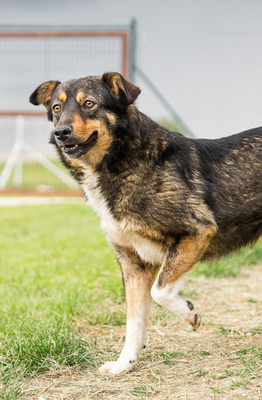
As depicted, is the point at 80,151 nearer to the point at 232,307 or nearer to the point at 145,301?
the point at 145,301

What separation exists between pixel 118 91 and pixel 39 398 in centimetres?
189

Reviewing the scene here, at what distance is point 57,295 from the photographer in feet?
13.7

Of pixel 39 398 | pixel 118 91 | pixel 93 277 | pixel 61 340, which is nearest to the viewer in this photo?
pixel 39 398

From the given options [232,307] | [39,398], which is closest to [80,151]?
[39,398]

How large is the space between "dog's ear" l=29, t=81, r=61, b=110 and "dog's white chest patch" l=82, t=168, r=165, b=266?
692 mm

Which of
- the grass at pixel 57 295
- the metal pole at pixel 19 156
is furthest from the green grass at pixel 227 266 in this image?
the metal pole at pixel 19 156

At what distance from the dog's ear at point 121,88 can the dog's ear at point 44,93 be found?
484mm

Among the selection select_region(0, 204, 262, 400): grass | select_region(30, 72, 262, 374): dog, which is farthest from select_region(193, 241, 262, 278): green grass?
select_region(30, 72, 262, 374): dog

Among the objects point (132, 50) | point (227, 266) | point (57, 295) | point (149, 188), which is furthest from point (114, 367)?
point (132, 50)

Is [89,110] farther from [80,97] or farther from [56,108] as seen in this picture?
[56,108]

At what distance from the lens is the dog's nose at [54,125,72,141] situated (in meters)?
2.78

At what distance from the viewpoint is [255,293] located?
4.39 meters

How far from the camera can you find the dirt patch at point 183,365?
243cm

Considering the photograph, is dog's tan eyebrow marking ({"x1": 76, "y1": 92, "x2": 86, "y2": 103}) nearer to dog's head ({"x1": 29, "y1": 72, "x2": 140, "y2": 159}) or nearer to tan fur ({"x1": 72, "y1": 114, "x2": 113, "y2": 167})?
dog's head ({"x1": 29, "y1": 72, "x2": 140, "y2": 159})
